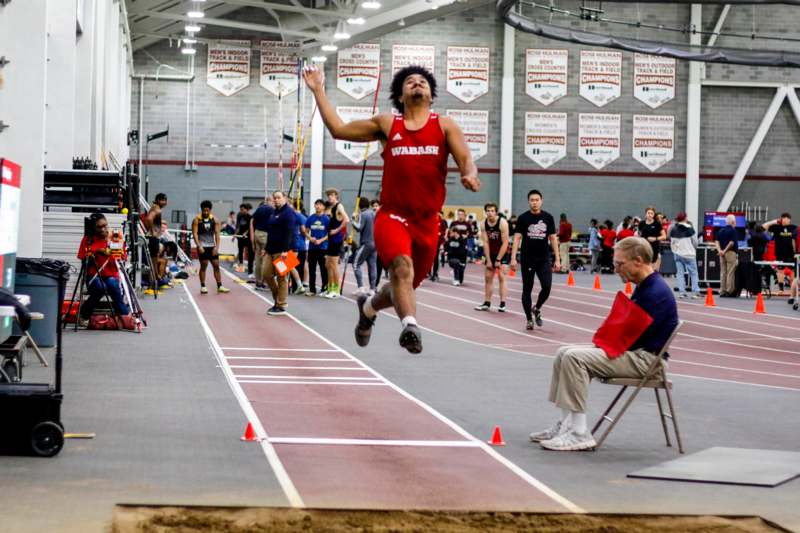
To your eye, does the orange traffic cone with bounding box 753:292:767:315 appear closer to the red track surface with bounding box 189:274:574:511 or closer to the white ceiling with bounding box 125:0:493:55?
the red track surface with bounding box 189:274:574:511

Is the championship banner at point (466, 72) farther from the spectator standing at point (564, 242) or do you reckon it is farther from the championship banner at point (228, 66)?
the championship banner at point (228, 66)

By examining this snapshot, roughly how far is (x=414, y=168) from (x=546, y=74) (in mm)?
35781

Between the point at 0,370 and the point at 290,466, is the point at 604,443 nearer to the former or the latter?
the point at 290,466

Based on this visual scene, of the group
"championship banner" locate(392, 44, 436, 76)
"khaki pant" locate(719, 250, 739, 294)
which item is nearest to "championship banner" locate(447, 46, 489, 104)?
"championship banner" locate(392, 44, 436, 76)

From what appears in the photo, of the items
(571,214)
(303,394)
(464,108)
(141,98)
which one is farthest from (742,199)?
(303,394)

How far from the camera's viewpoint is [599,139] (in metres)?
42.5

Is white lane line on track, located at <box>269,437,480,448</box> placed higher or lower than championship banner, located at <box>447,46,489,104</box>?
lower

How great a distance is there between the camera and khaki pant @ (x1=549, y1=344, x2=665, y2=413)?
7812 mm

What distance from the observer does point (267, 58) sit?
41781 mm

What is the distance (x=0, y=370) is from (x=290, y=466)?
125 inches

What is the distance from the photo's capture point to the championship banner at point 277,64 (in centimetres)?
4156

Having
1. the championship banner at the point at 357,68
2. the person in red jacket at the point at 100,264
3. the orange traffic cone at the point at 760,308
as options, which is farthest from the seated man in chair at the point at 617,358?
the championship banner at the point at 357,68

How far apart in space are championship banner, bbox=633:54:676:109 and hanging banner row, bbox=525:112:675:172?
0.70 meters

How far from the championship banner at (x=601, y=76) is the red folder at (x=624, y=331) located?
35417mm
